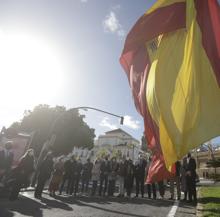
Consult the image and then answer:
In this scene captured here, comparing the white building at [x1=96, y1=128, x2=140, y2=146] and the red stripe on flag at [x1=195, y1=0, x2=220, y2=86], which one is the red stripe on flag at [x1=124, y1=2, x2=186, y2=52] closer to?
the red stripe on flag at [x1=195, y1=0, x2=220, y2=86]

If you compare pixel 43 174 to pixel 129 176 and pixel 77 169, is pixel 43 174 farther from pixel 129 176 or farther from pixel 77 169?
pixel 129 176

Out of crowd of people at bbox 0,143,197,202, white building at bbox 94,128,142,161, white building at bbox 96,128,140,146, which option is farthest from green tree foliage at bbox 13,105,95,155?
white building at bbox 96,128,140,146

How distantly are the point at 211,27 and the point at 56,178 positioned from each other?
11.5 m

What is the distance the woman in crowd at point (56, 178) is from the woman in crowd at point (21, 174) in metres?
3.05

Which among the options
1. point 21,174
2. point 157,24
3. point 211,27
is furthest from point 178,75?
point 21,174

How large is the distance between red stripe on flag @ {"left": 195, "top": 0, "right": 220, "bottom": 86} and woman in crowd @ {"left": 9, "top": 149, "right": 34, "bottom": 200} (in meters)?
8.39

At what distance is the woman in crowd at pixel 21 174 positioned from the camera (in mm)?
10930

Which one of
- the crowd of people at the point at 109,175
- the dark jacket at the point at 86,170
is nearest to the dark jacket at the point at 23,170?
the crowd of people at the point at 109,175

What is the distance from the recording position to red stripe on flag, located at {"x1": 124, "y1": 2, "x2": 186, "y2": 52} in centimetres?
531

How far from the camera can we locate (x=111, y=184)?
16.1 meters

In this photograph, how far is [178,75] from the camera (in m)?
4.82

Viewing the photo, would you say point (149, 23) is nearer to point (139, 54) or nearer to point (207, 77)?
point (139, 54)

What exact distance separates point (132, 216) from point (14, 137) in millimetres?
9524

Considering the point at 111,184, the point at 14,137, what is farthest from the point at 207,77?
the point at 14,137
